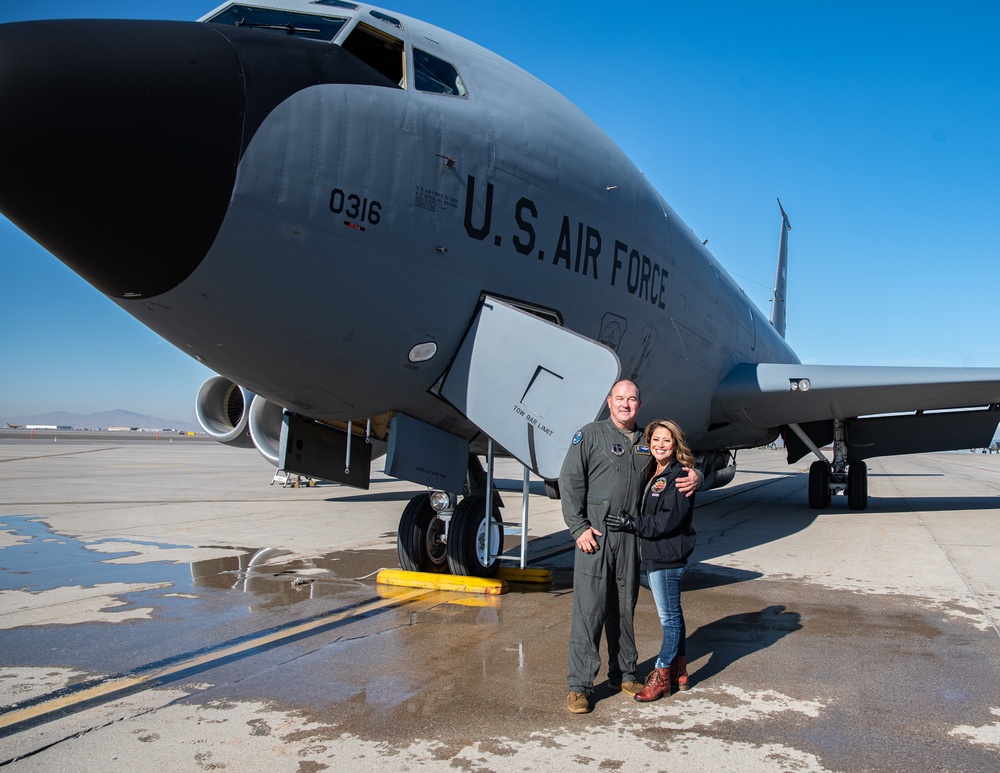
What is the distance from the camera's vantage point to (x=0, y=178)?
151 inches

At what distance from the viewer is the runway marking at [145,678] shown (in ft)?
11.6

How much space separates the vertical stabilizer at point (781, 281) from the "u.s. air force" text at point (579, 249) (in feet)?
61.0

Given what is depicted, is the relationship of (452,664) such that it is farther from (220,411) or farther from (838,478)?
(838,478)

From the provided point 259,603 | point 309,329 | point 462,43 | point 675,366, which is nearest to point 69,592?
point 259,603

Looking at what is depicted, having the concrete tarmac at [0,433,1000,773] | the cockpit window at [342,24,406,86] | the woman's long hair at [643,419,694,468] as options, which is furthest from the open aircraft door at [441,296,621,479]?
the cockpit window at [342,24,406,86]

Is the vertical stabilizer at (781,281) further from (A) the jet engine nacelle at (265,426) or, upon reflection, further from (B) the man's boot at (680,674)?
(B) the man's boot at (680,674)

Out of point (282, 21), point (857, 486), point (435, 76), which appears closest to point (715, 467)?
point (857, 486)

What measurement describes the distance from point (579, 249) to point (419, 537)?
9.71ft

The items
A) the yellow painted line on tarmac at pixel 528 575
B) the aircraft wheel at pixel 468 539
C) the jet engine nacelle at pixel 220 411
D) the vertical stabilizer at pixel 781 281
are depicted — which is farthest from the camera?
the vertical stabilizer at pixel 781 281

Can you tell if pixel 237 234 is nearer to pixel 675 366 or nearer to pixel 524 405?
pixel 524 405

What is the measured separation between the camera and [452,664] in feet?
14.5

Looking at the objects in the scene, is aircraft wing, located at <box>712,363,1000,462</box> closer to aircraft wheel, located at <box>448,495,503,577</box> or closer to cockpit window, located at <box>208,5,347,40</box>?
aircraft wheel, located at <box>448,495,503,577</box>

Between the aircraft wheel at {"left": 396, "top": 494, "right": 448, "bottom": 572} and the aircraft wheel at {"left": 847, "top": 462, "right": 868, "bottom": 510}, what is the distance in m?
10.1

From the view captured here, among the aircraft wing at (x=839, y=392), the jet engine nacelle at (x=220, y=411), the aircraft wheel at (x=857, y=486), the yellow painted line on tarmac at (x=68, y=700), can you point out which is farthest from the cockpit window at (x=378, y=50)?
the aircraft wheel at (x=857, y=486)
